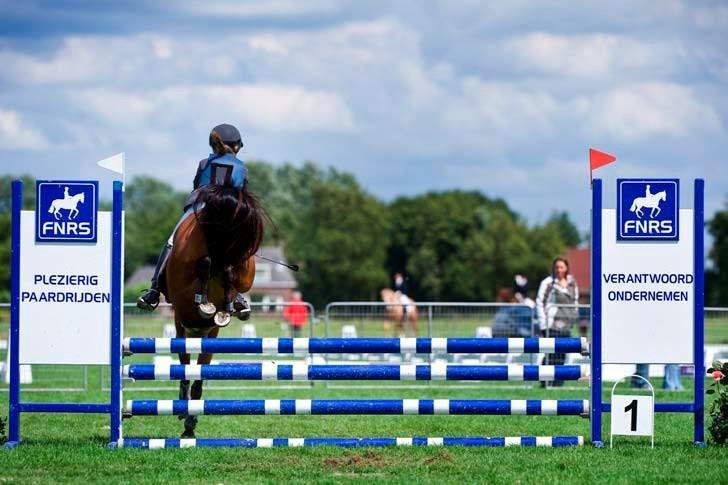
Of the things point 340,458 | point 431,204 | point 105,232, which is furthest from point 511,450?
point 431,204

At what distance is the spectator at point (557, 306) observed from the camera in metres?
17.1

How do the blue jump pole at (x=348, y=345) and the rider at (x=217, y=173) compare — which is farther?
the rider at (x=217, y=173)

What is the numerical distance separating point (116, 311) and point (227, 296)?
3.09 feet

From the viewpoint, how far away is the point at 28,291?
9000mm

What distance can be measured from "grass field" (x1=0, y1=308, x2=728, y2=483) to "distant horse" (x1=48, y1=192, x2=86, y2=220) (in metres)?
1.91

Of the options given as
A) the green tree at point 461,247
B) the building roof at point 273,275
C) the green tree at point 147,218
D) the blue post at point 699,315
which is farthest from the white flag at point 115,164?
the building roof at point 273,275

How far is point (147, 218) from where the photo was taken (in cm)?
11756

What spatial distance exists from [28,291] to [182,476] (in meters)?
2.56

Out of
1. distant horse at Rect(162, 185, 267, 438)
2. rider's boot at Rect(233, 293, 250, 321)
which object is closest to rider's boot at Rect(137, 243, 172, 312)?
distant horse at Rect(162, 185, 267, 438)

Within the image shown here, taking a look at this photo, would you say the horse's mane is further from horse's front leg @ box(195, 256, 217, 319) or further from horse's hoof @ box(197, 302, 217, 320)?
horse's hoof @ box(197, 302, 217, 320)

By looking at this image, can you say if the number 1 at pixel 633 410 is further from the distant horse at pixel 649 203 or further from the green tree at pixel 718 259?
the green tree at pixel 718 259

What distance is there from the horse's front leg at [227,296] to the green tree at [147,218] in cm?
9414

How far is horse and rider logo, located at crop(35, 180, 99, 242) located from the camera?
29.3ft

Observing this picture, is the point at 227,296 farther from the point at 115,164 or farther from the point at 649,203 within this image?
A: the point at 649,203
